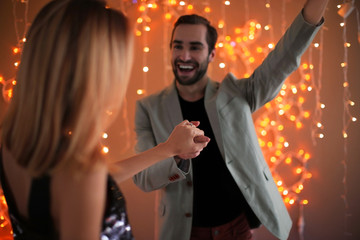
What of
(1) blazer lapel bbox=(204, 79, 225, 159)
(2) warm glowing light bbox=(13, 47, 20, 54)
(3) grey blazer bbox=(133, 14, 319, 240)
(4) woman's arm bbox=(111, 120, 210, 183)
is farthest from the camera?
(2) warm glowing light bbox=(13, 47, 20, 54)

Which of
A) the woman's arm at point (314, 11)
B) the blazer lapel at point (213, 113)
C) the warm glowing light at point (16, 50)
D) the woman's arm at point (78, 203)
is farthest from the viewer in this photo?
the warm glowing light at point (16, 50)

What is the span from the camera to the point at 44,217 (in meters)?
0.67

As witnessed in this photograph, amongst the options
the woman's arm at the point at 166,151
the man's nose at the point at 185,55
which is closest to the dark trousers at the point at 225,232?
the woman's arm at the point at 166,151

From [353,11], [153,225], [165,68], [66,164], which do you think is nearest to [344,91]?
[353,11]

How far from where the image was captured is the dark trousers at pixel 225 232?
1.49 m

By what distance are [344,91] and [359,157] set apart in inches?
22.1

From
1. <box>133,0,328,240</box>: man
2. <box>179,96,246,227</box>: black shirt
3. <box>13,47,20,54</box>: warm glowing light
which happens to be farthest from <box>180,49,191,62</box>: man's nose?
<box>13,47,20,54</box>: warm glowing light

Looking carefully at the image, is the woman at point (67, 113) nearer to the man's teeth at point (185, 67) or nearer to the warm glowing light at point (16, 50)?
the man's teeth at point (185, 67)

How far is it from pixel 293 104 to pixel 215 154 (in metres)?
1.37

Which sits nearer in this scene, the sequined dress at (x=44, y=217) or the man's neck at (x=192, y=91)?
the sequined dress at (x=44, y=217)

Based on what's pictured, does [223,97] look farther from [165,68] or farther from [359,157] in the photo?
[359,157]

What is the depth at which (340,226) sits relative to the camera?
2.65 m

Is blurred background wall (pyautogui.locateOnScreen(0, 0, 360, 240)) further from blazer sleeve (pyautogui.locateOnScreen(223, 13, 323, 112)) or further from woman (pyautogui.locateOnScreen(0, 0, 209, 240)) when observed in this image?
woman (pyautogui.locateOnScreen(0, 0, 209, 240))

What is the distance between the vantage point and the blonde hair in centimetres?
63
